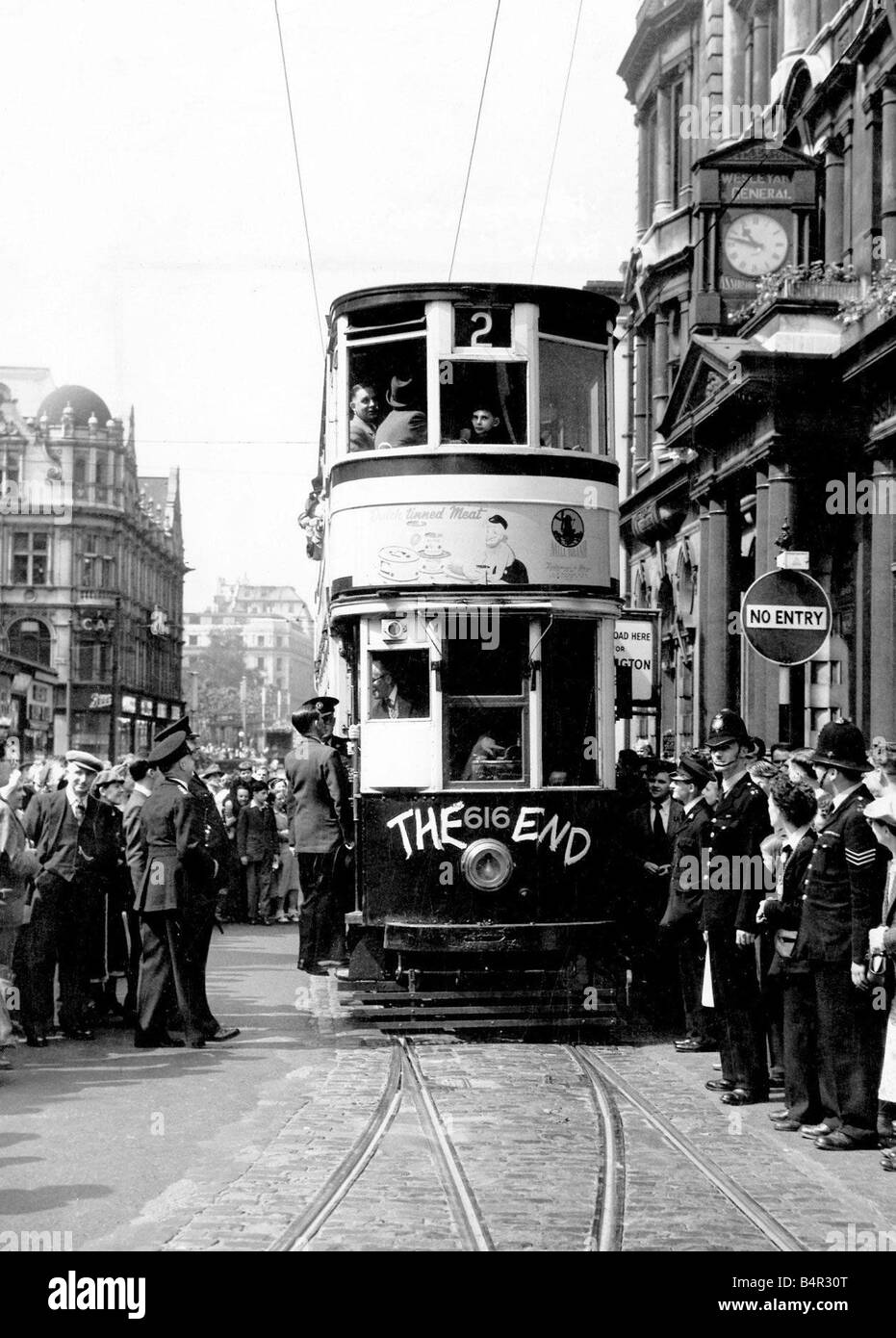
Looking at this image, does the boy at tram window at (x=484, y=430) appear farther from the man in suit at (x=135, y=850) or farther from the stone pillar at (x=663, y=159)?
the stone pillar at (x=663, y=159)

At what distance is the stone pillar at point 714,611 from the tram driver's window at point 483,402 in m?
15.5

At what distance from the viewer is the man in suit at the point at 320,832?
12.8m

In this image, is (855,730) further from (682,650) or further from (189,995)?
(682,650)

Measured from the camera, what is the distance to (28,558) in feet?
233

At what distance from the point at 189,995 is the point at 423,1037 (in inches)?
67.1

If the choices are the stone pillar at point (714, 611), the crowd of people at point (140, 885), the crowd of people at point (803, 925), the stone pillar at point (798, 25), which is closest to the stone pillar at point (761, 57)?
the stone pillar at point (798, 25)

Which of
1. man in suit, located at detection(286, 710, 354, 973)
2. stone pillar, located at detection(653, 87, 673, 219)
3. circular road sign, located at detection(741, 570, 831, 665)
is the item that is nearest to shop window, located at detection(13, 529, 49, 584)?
stone pillar, located at detection(653, 87, 673, 219)

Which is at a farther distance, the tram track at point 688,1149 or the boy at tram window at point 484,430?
the boy at tram window at point 484,430

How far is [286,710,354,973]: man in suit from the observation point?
12758mm

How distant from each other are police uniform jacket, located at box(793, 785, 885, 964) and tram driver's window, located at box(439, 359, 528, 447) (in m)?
4.65

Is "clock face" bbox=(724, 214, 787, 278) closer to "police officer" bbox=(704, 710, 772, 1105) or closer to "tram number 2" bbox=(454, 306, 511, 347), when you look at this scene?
"tram number 2" bbox=(454, 306, 511, 347)

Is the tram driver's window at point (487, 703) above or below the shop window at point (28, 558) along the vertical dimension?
below
